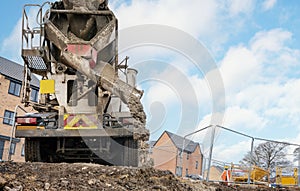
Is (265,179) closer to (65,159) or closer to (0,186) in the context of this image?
(65,159)

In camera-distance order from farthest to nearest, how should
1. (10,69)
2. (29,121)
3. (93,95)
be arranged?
(10,69) < (93,95) < (29,121)

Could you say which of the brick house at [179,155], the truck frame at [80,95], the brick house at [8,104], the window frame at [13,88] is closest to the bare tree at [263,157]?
the brick house at [179,155]

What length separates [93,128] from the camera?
5918 millimetres

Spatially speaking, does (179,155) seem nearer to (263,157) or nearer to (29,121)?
(29,121)

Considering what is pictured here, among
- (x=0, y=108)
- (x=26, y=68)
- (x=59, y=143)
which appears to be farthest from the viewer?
(x=0, y=108)

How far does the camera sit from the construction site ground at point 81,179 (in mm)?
3252

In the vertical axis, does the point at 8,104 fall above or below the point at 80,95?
above

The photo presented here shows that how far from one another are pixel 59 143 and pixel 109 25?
2.41 m

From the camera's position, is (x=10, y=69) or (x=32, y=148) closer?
(x=32, y=148)

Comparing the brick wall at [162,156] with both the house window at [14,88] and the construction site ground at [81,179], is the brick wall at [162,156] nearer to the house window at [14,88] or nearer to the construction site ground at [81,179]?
the construction site ground at [81,179]

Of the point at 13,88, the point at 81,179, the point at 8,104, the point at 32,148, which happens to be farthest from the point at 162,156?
the point at 13,88

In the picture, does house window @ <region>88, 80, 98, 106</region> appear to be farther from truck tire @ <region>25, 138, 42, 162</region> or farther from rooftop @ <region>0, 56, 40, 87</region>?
rooftop @ <region>0, 56, 40, 87</region>

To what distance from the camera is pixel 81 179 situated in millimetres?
3582

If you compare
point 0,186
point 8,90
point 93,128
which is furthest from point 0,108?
point 0,186
